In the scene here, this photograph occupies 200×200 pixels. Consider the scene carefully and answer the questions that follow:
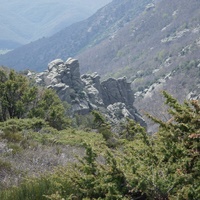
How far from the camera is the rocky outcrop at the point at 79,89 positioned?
47.3 m

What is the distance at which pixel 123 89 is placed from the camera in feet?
229

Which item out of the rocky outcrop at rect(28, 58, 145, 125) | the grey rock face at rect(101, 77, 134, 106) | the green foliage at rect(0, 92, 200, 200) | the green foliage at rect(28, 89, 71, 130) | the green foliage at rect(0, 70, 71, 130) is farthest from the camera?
the grey rock face at rect(101, 77, 134, 106)

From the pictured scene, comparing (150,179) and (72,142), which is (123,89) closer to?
(72,142)

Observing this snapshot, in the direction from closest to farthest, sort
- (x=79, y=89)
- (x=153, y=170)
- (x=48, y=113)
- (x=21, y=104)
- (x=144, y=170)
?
(x=153, y=170) → (x=144, y=170) → (x=21, y=104) → (x=48, y=113) → (x=79, y=89)

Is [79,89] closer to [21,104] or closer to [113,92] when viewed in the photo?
[113,92]

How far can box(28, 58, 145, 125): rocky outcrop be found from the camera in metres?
47.3

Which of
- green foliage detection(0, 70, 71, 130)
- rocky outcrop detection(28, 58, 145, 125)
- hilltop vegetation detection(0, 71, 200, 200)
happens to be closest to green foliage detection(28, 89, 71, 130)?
green foliage detection(0, 70, 71, 130)

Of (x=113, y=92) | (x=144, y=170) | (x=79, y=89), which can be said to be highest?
(x=144, y=170)

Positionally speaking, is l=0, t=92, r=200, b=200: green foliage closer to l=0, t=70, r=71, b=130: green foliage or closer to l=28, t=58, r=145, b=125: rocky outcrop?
l=0, t=70, r=71, b=130: green foliage

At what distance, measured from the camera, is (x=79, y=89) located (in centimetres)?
5288

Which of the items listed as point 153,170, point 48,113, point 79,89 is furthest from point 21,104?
point 79,89

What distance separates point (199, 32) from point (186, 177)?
205m

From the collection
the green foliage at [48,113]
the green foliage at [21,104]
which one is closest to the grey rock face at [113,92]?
the green foliage at [48,113]

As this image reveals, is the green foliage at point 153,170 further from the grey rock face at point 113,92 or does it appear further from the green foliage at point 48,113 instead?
the grey rock face at point 113,92
